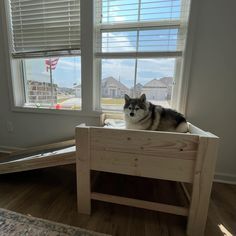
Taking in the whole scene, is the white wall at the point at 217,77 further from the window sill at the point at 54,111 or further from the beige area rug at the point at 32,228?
the beige area rug at the point at 32,228

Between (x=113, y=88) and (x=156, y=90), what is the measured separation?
518mm

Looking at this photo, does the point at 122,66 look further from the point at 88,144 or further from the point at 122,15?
the point at 88,144

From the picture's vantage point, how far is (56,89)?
207 cm

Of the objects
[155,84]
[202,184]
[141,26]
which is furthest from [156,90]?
[202,184]

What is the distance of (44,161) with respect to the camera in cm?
131

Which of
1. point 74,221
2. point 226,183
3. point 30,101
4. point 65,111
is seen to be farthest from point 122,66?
point 226,183

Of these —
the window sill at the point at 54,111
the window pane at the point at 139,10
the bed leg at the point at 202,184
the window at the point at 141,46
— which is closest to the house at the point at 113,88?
the window at the point at 141,46

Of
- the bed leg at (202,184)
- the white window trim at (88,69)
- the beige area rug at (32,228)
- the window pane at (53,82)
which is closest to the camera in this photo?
the bed leg at (202,184)

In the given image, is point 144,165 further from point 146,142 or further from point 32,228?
point 32,228

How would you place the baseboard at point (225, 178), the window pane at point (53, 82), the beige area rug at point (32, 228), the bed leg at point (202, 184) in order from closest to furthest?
the bed leg at point (202, 184) → the beige area rug at point (32, 228) → the baseboard at point (225, 178) → the window pane at point (53, 82)

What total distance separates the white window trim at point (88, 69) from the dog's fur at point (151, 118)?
426 mm

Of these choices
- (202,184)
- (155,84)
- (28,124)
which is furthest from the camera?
(28,124)

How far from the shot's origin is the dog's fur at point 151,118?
129 cm

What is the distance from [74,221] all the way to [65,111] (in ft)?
4.08
